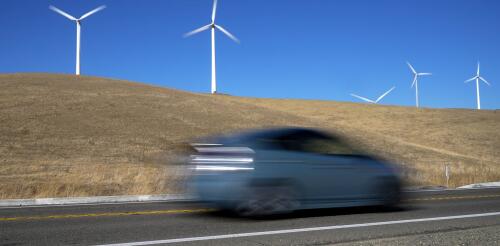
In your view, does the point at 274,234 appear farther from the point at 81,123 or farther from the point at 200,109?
the point at 200,109

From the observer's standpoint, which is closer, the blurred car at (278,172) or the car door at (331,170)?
the blurred car at (278,172)

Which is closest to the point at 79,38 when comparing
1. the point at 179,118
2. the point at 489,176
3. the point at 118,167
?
the point at 179,118

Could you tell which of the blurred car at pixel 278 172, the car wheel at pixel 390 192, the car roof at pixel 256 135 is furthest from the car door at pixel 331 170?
the car wheel at pixel 390 192

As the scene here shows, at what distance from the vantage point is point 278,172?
357 inches

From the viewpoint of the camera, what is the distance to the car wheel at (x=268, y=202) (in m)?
8.96

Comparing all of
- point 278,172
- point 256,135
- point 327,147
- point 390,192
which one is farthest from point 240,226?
point 390,192

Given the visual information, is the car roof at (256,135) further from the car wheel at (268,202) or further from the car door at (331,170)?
the car wheel at (268,202)

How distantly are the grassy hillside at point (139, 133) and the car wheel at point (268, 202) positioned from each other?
1.97m

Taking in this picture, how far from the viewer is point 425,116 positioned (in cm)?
6031

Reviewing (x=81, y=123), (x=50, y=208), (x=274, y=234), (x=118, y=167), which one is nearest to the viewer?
(x=274, y=234)

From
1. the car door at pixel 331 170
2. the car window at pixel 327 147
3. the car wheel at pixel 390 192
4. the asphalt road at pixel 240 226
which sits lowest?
the asphalt road at pixel 240 226

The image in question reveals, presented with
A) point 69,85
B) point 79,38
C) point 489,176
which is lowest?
point 489,176

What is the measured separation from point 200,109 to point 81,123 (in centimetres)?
1291

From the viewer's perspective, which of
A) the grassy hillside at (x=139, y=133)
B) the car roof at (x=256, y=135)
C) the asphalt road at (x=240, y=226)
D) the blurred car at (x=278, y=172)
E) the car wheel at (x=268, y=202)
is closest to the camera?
the asphalt road at (x=240, y=226)
